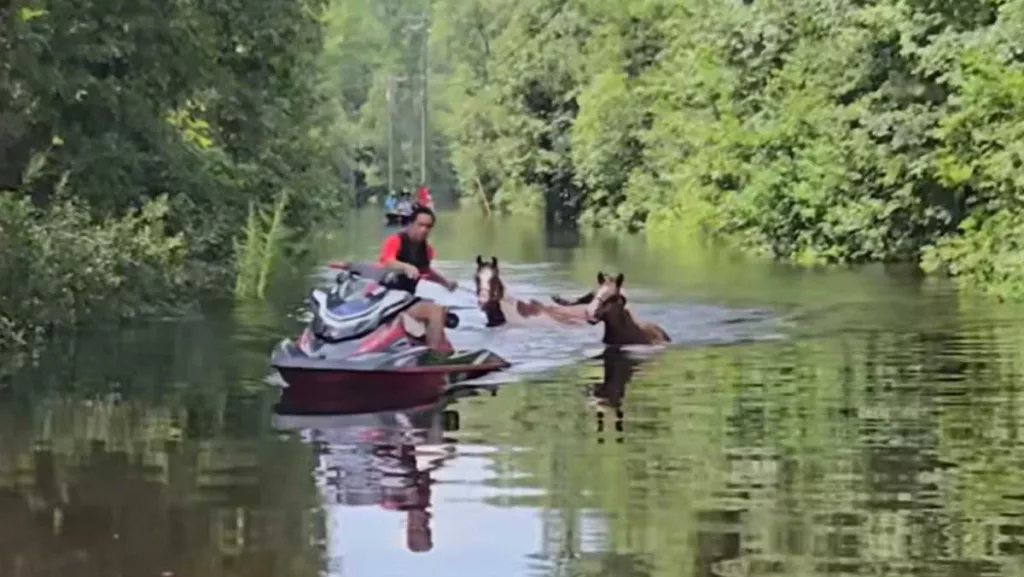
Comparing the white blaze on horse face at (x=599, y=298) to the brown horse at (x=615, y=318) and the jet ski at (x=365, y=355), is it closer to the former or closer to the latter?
the brown horse at (x=615, y=318)

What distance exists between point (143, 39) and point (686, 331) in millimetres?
9529

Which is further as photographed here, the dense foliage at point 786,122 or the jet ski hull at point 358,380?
the dense foliage at point 786,122

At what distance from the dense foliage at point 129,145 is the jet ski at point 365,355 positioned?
210 inches

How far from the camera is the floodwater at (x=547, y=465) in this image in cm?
948

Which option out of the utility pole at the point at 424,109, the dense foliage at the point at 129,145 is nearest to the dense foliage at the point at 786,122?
the dense foliage at the point at 129,145

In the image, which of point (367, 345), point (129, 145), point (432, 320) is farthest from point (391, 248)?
point (129, 145)

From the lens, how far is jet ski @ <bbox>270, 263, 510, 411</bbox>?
628 inches

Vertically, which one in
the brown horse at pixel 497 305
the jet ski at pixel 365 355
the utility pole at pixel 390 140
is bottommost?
the jet ski at pixel 365 355

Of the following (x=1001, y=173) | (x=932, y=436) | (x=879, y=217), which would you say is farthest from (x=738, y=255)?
(x=932, y=436)

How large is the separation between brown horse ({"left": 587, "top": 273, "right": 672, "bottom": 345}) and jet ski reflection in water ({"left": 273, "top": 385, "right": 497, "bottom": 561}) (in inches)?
191

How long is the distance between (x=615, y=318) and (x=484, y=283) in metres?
2.93

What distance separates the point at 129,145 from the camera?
91.0 feet

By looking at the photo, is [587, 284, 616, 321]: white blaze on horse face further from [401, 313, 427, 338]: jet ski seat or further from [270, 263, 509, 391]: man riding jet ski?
[401, 313, 427, 338]: jet ski seat

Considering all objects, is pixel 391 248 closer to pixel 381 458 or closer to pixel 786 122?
pixel 381 458
